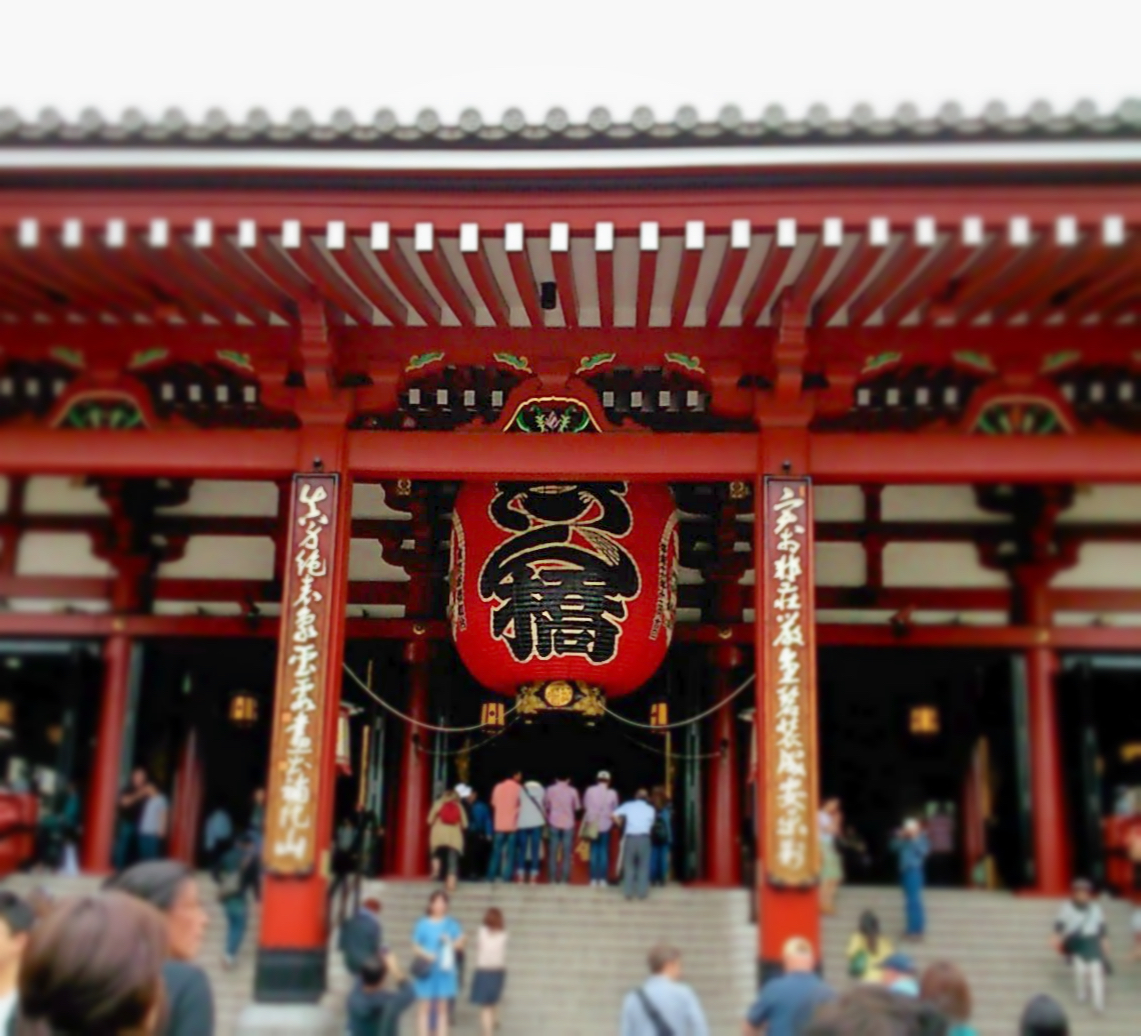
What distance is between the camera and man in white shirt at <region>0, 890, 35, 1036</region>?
10.8 ft

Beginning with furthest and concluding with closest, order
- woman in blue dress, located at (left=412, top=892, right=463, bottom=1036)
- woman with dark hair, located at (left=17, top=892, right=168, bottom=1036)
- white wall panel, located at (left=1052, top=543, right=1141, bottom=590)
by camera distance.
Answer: white wall panel, located at (left=1052, top=543, right=1141, bottom=590), woman in blue dress, located at (left=412, top=892, right=463, bottom=1036), woman with dark hair, located at (left=17, top=892, right=168, bottom=1036)

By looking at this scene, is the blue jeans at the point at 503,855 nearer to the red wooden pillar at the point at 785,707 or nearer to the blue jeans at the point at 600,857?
the blue jeans at the point at 600,857

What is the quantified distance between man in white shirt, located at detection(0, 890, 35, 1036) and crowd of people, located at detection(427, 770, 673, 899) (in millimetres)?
8092

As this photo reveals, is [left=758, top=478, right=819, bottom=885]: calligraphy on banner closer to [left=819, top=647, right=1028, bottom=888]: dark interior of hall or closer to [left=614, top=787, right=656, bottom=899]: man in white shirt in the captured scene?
[left=614, top=787, right=656, bottom=899]: man in white shirt

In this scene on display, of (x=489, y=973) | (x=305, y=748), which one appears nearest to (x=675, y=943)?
(x=489, y=973)

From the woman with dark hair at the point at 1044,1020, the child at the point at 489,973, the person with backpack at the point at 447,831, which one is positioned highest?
the person with backpack at the point at 447,831

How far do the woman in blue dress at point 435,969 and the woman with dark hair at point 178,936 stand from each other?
529 cm

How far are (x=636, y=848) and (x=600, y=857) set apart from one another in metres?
2.37

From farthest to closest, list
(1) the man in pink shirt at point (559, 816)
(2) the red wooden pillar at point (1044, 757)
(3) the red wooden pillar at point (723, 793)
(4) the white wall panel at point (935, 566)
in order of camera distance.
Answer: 1. (3) the red wooden pillar at point (723, 793)
2. (1) the man in pink shirt at point (559, 816)
3. (4) the white wall panel at point (935, 566)
4. (2) the red wooden pillar at point (1044, 757)

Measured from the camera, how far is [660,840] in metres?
12.5

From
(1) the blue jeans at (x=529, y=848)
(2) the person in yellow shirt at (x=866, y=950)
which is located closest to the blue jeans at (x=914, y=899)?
(2) the person in yellow shirt at (x=866, y=950)

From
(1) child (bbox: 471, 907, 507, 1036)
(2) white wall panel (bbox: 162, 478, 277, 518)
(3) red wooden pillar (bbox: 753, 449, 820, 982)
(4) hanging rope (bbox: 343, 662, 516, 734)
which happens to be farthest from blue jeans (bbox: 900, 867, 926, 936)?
(2) white wall panel (bbox: 162, 478, 277, 518)

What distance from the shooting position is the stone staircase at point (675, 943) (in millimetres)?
8789

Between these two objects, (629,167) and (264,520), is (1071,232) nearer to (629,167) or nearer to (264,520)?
(629,167)
